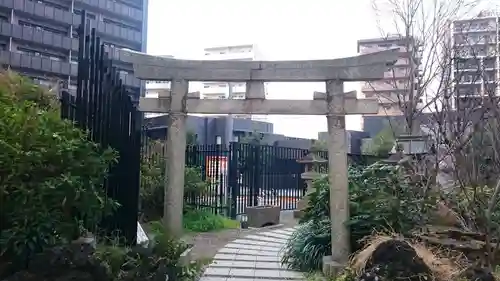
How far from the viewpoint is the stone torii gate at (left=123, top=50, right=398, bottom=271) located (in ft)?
18.5

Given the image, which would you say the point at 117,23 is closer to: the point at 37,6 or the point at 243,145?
the point at 37,6

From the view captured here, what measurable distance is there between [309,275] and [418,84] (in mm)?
9373

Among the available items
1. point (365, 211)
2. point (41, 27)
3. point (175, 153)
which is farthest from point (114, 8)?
point (365, 211)

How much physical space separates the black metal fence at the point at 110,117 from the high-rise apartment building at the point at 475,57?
16.2 feet

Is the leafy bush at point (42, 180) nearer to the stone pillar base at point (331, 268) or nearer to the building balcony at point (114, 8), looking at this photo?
the stone pillar base at point (331, 268)

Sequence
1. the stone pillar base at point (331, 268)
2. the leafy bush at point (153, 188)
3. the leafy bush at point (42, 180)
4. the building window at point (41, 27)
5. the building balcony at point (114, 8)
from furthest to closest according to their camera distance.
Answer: the building balcony at point (114, 8) → the building window at point (41, 27) → the leafy bush at point (153, 188) → the stone pillar base at point (331, 268) → the leafy bush at point (42, 180)

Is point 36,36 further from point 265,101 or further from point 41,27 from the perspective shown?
point 265,101

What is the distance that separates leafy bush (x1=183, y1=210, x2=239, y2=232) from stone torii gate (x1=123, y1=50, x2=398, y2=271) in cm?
360

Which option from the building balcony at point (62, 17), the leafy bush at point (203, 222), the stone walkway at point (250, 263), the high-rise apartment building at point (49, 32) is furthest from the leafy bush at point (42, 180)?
the building balcony at point (62, 17)

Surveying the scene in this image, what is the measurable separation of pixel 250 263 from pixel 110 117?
108 inches

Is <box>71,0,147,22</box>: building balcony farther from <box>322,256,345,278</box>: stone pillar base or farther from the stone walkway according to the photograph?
<box>322,256,345,278</box>: stone pillar base

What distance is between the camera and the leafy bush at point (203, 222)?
9.55 m

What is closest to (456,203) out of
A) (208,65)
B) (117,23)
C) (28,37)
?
(208,65)

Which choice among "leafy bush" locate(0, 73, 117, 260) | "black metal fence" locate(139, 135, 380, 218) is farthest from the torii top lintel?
"black metal fence" locate(139, 135, 380, 218)
